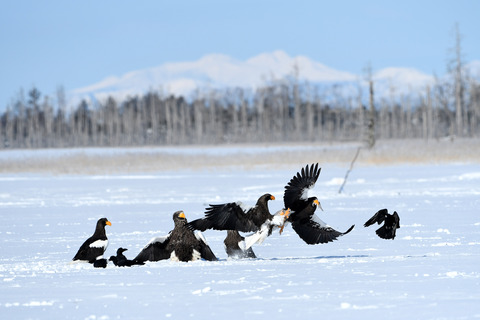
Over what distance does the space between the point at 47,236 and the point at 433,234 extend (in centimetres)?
536

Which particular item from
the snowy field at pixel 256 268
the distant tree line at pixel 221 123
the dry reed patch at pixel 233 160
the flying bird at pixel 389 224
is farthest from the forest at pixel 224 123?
the flying bird at pixel 389 224

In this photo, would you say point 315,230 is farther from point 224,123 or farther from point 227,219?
point 224,123

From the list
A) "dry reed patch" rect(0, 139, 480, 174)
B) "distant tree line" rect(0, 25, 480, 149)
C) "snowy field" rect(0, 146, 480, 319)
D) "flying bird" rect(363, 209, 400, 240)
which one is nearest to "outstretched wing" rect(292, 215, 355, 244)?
"snowy field" rect(0, 146, 480, 319)

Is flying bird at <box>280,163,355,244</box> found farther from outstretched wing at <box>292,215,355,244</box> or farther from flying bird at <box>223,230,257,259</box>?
flying bird at <box>223,230,257,259</box>

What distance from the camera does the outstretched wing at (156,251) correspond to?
27.6 ft

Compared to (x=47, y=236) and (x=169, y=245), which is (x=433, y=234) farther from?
(x=47, y=236)

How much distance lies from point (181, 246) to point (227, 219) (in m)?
0.62

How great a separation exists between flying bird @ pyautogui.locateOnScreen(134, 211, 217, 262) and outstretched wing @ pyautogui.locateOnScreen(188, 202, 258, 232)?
0.21 meters

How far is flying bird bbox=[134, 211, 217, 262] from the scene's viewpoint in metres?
8.46

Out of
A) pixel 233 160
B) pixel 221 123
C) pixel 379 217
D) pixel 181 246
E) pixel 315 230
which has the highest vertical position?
pixel 221 123

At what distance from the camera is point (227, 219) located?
823cm

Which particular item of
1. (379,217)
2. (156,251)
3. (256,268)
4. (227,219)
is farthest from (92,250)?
(379,217)

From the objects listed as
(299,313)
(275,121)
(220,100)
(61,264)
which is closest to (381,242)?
(61,264)

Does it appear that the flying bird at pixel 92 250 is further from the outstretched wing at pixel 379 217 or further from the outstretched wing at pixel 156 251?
the outstretched wing at pixel 379 217
